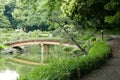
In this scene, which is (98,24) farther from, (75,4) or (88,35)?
(75,4)

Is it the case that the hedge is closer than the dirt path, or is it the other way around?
the hedge

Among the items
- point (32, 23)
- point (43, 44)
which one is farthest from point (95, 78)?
point (32, 23)

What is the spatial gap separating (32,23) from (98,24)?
2964cm

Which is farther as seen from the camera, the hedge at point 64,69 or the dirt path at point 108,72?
the dirt path at point 108,72

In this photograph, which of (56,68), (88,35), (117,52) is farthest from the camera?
(88,35)

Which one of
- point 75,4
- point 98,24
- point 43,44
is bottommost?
point 43,44

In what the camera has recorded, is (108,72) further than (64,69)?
Yes

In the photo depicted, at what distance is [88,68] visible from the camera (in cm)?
1369

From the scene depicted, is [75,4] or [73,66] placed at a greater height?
[75,4]

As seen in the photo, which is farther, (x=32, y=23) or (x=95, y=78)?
(x=32, y=23)

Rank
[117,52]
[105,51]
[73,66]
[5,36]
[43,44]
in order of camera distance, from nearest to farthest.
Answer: [73,66], [105,51], [117,52], [43,44], [5,36]

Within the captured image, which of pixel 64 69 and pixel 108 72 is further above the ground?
pixel 64 69

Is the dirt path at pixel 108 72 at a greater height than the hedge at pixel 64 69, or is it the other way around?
the hedge at pixel 64 69

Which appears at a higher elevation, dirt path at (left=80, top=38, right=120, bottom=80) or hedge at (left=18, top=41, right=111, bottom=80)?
hedge at (left=18, top=41, right=111, bottom=80)
